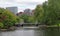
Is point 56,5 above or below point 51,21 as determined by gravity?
above

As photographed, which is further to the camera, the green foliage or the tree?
the tree

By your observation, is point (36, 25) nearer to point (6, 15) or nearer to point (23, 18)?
point (23, 18)

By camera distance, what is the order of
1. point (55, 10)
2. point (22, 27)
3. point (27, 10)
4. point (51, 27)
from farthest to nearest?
1. point (27, 10)
2. point (22, 27)
3. point (51, 27)
4. point (55, 10)

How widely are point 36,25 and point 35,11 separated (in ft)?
5.04

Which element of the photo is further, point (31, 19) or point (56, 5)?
point (31, 19)

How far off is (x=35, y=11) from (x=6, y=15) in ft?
10.8

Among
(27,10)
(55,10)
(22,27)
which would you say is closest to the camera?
(55,10)

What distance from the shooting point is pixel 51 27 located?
20172mm

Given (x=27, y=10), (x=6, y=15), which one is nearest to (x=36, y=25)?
(x=6, y=15)

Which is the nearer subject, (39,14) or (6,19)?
(6,19)

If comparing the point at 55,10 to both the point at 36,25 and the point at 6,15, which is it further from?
the point at 6,15

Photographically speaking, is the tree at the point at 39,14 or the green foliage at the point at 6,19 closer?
the green foliage at the point at 6,19

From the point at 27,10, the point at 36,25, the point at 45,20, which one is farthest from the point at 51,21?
the point at 27,10

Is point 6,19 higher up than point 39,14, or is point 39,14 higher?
point 39,14
